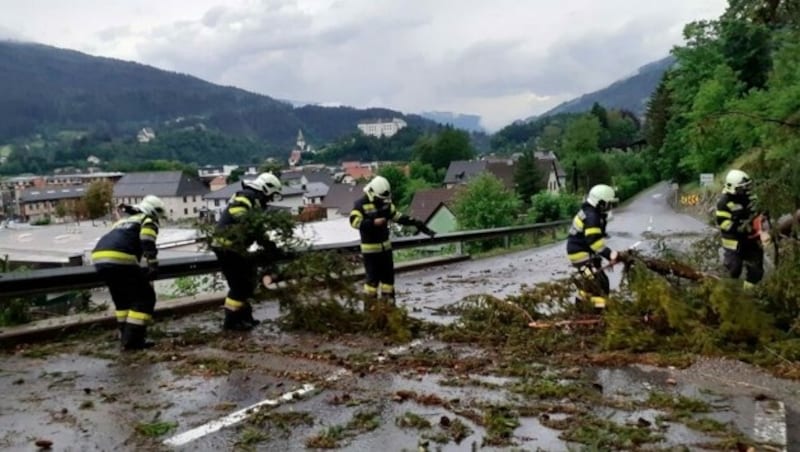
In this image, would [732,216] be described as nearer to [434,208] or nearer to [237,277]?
[237,277]

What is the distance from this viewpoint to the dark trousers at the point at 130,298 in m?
7.02

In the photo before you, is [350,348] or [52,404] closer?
[52,404]

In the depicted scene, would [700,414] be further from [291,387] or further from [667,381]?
[291,387]

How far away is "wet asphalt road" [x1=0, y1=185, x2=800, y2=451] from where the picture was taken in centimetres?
448

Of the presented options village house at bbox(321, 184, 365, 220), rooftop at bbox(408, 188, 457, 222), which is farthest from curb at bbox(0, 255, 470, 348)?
village house at bbox(321, 184, 365, 220)

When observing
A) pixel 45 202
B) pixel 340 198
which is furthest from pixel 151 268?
pixel 340 198

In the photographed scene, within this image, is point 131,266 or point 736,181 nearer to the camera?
point 131,266

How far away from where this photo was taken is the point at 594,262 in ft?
27.5

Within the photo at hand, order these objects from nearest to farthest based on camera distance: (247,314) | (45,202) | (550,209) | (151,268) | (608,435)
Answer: (608,435) < (151,268) < (247,314) < (550,209) < (45,202)

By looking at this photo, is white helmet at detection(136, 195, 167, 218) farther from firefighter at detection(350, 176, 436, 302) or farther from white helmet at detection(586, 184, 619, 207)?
white helmet at detection(586, 184, 619, 207)

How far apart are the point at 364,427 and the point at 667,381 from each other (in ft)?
8.61

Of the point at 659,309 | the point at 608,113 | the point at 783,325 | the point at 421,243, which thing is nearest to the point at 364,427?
the point at 659,309

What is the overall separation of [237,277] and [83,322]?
6.26ft

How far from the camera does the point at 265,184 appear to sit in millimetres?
8336
